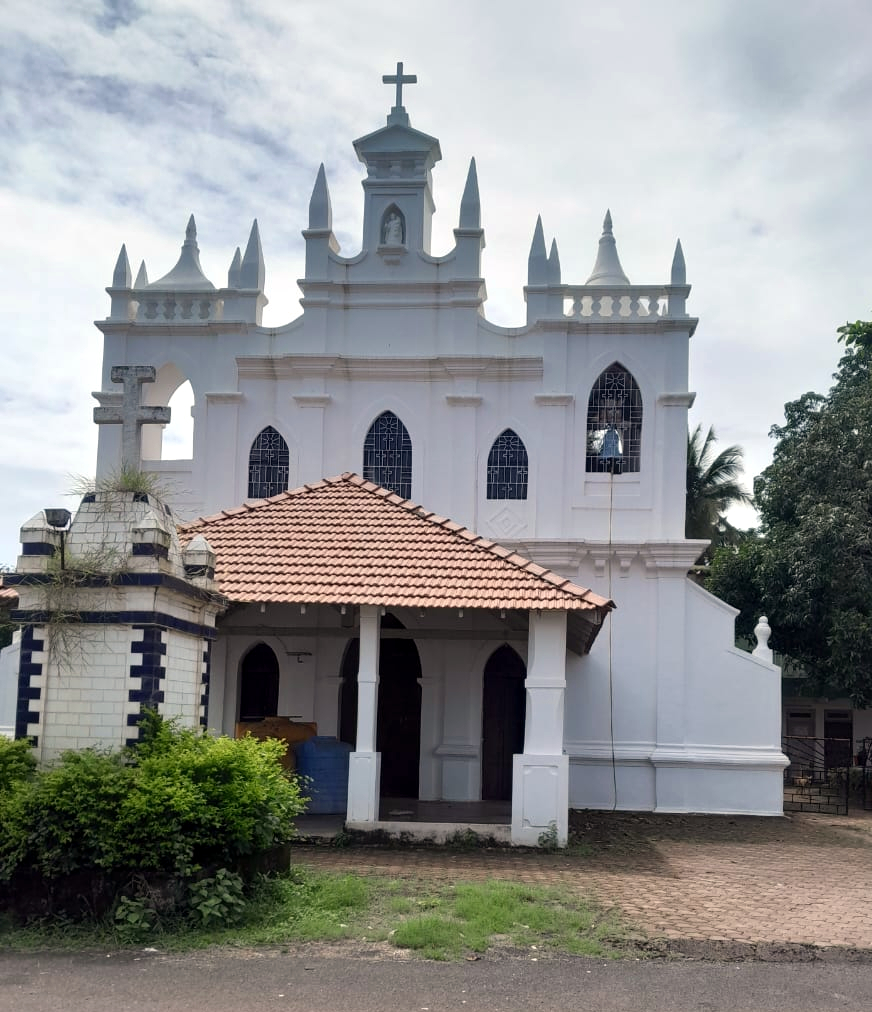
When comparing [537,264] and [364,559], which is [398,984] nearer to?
[364,559]

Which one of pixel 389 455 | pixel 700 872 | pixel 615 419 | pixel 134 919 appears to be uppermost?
pixel 615 419

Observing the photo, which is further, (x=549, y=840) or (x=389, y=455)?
(x=389, y=455)

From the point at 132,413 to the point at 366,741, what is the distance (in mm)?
5230

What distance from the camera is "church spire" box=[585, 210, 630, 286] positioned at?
20.5 metres

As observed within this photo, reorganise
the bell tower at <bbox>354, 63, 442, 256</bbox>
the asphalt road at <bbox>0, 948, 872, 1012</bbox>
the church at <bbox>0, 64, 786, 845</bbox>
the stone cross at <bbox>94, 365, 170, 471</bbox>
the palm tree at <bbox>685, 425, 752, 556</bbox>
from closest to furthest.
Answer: the asphalt road at <bbox>0, 948, 872, 1012</bbox>, the stone cross at <bbox>94, 365, 170, 471</bbox>, the church at <bbox>0, 64, 786, 845</bbox>, the bell tower at <bbox>354, 63, 442, 256</bbox>, the palm tree at <bbox>685, 425, 752, 556</bbox>

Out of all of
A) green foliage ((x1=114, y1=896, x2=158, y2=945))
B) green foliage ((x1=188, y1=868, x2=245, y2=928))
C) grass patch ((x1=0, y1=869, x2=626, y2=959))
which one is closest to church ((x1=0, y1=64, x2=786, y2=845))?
grass patch ((x1=0, y1=869, x2=626, y2=959))

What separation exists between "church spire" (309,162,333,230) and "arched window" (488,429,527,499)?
4797 millimetres

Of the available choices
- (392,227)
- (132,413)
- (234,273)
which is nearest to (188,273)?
(234,273)

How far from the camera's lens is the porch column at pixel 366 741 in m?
13.8

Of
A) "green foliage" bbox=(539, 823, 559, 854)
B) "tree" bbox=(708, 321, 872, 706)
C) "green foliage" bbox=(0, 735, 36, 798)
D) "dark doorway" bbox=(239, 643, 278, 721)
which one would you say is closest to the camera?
"green foliage" bbox=(0, 735, 36, 798)

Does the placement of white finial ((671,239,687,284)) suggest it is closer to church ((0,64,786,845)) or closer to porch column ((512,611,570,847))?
church ((0,64,786,845))

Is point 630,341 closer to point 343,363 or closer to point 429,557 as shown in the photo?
point 343,363

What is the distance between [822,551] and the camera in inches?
850

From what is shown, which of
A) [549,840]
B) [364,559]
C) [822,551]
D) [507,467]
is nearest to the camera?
[549,840]
